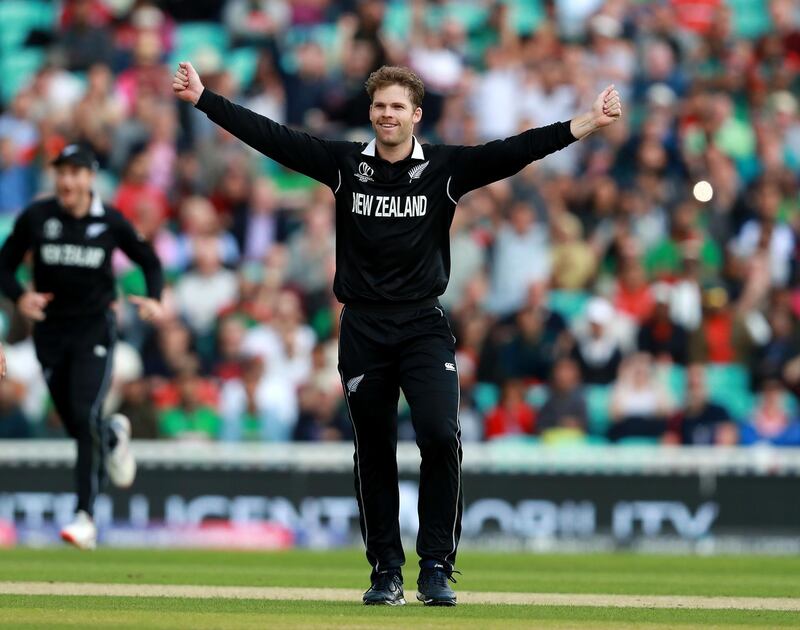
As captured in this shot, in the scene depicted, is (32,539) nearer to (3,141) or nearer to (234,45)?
(3,141)

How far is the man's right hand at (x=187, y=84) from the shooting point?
8047mm

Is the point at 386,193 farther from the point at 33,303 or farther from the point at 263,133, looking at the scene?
the point at 33,303

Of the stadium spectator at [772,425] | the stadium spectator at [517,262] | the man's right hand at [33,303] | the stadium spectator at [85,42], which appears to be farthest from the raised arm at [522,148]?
the stadium spectator at [85,42]

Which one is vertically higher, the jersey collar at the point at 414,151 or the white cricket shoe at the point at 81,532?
the jersey collar at the point at 414,151

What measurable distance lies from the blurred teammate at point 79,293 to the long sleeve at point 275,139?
11.4ft

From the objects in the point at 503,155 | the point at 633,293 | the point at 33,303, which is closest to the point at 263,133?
the point at 503,155

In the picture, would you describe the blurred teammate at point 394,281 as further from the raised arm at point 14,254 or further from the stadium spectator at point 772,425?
the stadium spectator at point 772,425

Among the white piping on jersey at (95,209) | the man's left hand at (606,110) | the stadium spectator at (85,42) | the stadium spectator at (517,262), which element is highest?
the stadium spectator at (85,42)

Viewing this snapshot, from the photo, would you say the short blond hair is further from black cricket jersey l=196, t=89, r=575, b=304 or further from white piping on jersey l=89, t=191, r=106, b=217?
white piping on jersey l=89, t=191, r=106, b=217

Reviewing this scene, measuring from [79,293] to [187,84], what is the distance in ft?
13.0

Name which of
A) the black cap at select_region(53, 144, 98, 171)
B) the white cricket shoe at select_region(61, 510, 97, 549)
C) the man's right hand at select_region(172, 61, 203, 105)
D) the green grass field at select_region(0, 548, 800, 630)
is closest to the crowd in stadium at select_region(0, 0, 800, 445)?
the green grass field at select_region(0, 548, 800, 630)

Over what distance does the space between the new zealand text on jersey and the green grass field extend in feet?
5.88

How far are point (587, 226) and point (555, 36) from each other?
3.10m

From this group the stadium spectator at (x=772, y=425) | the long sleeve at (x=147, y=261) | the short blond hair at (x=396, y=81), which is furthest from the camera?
the stadium spectator at (x=772, y=425)
